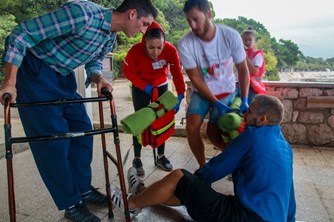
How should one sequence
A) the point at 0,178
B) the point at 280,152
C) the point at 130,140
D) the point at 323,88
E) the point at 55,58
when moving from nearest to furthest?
1. the point at 280,152
2. the point at 55,58
3. the point at 0,178
4. the point at 323,88
5. the point at 130,140

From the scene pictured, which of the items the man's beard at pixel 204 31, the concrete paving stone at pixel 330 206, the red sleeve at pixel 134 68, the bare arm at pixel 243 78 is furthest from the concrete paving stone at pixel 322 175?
the red sleeve at pixel 134 68

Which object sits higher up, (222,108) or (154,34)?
(154,34)

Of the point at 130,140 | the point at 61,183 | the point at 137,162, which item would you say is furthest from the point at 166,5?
the point at 61,183

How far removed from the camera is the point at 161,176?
2844 mm

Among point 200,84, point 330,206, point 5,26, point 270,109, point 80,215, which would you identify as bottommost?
point 330,206

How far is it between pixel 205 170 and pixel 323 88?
106 inches

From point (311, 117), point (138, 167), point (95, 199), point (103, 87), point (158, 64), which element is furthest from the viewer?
point (311, 117)

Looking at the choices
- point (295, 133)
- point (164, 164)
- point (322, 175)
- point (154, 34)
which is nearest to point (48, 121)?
point (154, 34)

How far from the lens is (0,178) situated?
278 centimetres

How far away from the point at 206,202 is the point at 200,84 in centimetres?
103

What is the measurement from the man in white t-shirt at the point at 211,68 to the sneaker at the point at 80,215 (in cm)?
102

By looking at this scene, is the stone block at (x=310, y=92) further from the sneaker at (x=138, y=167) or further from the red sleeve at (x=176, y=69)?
the sneaker at (x=138, y=167)

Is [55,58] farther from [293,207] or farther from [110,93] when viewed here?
[293,207]

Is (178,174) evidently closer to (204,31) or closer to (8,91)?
(8,91)
